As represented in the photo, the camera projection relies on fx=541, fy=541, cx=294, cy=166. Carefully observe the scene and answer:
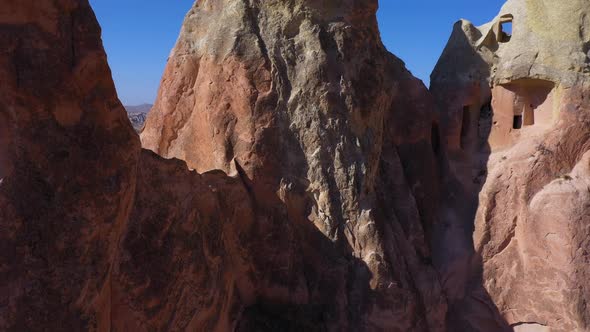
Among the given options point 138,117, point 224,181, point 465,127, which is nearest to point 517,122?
point 465,127

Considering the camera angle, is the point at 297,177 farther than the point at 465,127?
No

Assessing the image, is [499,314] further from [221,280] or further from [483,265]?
[221,280]

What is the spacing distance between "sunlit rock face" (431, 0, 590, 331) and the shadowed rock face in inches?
24.6

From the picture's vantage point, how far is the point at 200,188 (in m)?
4.42

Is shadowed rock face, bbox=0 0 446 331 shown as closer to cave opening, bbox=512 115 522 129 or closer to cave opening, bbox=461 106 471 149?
cave opening, bbox=461 106 471 149

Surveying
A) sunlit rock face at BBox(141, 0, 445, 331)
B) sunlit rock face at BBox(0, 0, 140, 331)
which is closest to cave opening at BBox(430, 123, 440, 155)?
sunlit rock face at BBox(141, 0, 445, 331)

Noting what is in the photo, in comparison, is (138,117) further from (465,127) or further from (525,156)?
(525,156)

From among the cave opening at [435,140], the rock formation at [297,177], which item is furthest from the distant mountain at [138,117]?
the cave opening at [435,140]

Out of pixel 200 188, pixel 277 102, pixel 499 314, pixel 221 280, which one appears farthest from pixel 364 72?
pixel 499 314

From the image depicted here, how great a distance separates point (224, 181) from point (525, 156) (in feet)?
13.1

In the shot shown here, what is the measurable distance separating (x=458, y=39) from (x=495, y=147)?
1631 millimetres

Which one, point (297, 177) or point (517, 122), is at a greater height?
point (517, 122)

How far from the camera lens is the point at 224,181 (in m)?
4.79

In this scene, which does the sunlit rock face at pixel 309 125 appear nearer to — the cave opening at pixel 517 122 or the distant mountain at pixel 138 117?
the distant mountain at pixel 138 117
